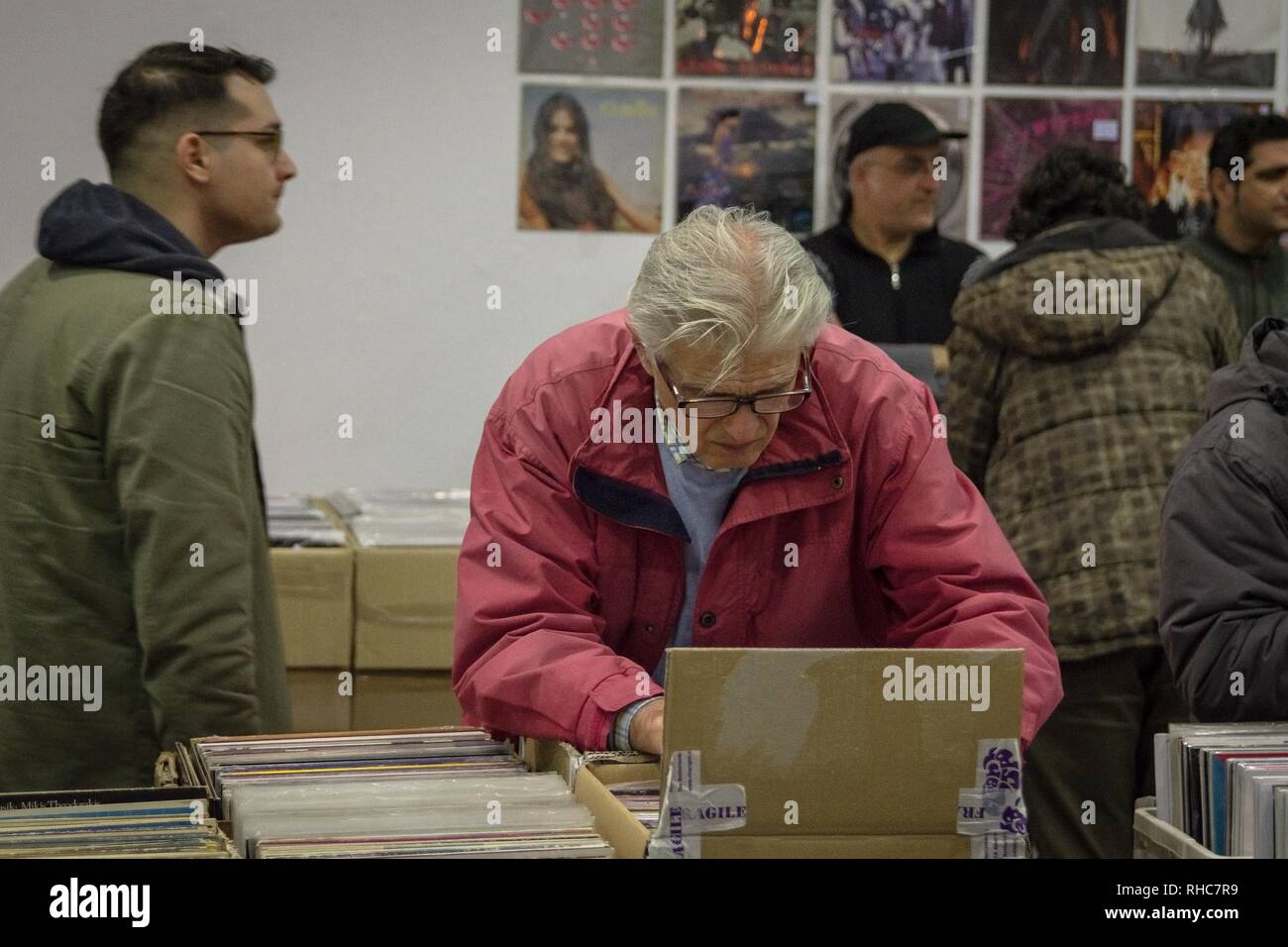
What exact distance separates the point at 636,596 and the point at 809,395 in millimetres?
374

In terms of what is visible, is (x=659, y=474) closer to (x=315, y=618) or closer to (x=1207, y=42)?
(x=315, y=618)

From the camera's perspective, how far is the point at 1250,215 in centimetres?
421

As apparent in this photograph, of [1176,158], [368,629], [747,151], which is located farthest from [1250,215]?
[368,629]

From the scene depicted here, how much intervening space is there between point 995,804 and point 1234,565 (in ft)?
2.76

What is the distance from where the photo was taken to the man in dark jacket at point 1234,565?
2.30 meters

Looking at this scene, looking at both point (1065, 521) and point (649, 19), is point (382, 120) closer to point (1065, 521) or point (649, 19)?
point (649, 19)

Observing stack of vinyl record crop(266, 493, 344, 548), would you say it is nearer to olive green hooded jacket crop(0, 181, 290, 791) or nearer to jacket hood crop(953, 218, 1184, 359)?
olive green hooded jacket crop(0, 181, 290, 791)

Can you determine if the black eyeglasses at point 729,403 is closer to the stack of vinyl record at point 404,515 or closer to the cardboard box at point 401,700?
the stack of vinyl record at point 404,515

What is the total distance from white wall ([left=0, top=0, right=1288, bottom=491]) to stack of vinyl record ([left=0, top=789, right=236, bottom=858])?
2.77 metres

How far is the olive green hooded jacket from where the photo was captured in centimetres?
254

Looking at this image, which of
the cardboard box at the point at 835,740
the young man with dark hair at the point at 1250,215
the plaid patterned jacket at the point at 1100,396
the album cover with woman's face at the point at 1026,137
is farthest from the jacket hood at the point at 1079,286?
the cardboard box at the point at 835,740

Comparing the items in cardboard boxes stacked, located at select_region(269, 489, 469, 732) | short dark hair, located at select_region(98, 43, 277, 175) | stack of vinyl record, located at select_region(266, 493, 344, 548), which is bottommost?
cardboard boxes stacked, located at select_region(269, 489, 469, 732)

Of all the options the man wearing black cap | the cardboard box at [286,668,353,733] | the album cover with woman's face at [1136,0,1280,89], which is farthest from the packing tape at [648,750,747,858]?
the album cover with woman's face at [1136,0,1280,89]
